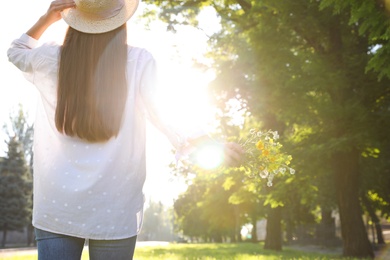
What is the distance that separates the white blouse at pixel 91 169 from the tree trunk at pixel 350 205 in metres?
14.8

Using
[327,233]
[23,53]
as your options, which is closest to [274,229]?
[327,233]

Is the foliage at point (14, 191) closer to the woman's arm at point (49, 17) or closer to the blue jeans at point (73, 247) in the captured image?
the woman's arm at point (49, 17)

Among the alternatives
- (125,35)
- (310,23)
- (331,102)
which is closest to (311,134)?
(331,102)

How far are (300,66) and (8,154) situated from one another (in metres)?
36.1

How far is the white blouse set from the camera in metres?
2.04

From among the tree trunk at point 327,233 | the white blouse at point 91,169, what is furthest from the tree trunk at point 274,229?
the white blouse at point 91,169

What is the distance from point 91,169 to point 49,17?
879mm

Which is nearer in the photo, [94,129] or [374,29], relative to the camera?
[94,129]

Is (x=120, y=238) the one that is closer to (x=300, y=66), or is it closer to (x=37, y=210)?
(x=37, y=210)

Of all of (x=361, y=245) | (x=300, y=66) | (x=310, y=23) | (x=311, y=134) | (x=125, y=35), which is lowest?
(x=361, y=245)

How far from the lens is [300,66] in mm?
15438

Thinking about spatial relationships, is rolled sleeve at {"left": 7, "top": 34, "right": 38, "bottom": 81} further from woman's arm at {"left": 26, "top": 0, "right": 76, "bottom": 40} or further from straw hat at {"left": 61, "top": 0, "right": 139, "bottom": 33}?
straw hat at {"left": 61, "top": 0, "right": 139, "bottom": 33}

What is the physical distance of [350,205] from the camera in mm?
16469

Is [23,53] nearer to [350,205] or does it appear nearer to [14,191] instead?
[350,205]
